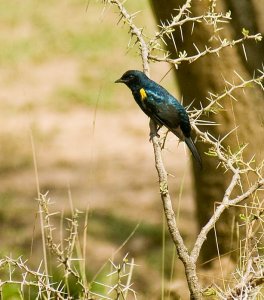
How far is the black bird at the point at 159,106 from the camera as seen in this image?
3121mm

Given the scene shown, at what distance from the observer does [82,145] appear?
28.9ft

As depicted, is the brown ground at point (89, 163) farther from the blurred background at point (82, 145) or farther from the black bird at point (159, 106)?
the black bird at point (159, 106)

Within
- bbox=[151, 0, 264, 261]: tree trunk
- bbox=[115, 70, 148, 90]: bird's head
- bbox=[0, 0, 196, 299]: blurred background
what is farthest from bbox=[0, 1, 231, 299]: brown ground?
bbox=[115, 70, 148, 90]: bird's head

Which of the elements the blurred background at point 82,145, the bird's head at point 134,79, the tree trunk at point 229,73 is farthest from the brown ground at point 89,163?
the bird's head at point 134,79

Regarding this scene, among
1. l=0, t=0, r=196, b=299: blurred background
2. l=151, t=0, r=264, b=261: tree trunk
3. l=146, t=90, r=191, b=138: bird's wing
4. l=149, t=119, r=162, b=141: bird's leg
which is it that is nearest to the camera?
l=149, t=119, r=162, b=141: bird's leg

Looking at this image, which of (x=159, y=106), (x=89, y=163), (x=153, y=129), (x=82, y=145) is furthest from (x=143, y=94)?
(x=82, y=145)

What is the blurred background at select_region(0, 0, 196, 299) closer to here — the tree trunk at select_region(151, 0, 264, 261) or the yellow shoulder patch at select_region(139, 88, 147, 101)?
the tree trunk at select_region(151, 0, 264, 261)

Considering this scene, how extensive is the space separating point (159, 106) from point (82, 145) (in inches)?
223

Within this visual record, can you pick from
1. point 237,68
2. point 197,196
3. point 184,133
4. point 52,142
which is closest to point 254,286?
point 184,133

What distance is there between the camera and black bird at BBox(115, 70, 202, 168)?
10.2 feet

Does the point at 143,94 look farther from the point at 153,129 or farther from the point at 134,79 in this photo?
the point at 153,129

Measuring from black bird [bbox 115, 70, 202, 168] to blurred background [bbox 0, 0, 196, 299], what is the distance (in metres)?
2.03

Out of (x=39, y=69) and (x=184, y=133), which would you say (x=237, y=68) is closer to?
(x=184, y=133)

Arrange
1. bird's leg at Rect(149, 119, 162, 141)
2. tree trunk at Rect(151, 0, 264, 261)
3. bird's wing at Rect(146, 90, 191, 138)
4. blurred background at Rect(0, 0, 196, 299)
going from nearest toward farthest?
1. bird's leg at Rect(149, 119, 162, 141)
2. bird's wing at Rect(146, 90, 191, 138)
3. tree trunk at Rect(151, 0, 264, 261)
4. blurred background at Rect(0, 0, 196, 299)
